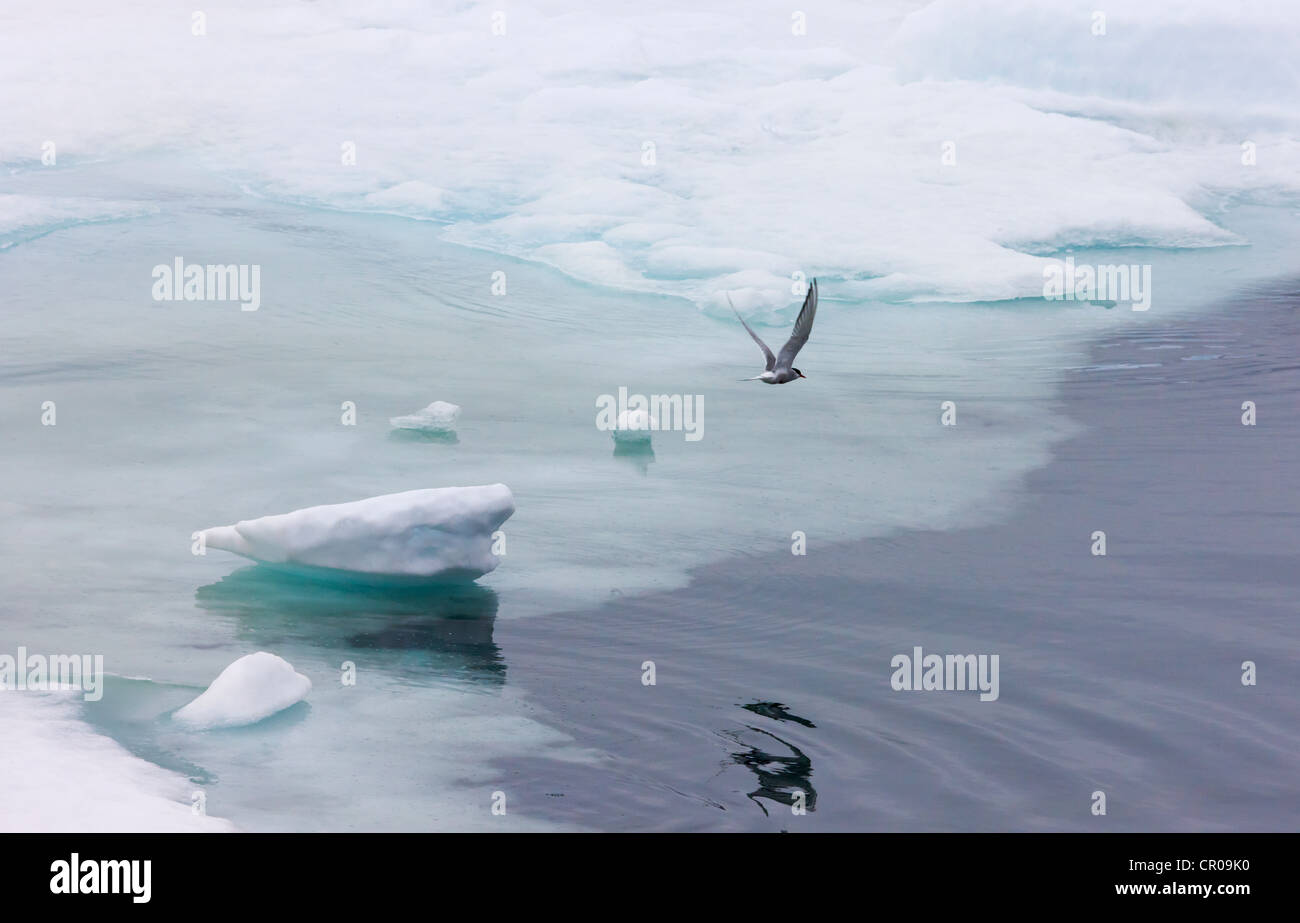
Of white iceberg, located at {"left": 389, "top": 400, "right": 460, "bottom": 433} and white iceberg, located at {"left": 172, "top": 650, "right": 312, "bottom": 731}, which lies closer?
white iceberg, located at {"left": 172, "top": 650, "right": 312, "bottom": 731}

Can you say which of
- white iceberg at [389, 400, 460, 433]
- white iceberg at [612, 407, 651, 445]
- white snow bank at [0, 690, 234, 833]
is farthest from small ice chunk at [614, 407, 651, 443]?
white snow bank at [0, 690, 234, 833]

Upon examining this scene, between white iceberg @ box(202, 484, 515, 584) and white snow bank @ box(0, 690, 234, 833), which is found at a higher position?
white iceberg @ box(202, 484, 515, 584)

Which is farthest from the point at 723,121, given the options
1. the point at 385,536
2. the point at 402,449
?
the point at 385,536

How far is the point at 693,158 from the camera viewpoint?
20359mm

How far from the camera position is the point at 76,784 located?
661 centimetres

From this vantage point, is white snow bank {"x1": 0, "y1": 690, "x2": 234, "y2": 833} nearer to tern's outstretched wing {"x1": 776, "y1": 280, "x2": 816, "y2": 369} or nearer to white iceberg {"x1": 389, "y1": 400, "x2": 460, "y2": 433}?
tern's outstretched wing {"x1": 776, "y1": 280, "x2": 816, "y2": 369}

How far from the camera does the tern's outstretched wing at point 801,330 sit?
28.1ft

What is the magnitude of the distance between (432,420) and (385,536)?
3383mm

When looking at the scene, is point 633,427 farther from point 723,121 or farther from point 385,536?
point 723,121

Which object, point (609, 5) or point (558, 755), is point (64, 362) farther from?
point (609, 5)

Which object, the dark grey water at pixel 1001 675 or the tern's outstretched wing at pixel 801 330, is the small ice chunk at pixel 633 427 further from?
the tern's outstretched wing at pixel 801 330

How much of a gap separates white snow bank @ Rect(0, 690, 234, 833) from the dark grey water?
1.52 metres

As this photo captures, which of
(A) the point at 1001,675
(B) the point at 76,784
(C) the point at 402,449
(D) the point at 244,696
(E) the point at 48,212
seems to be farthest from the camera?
(E) the point at 48,212

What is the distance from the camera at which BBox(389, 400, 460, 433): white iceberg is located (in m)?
12.3
